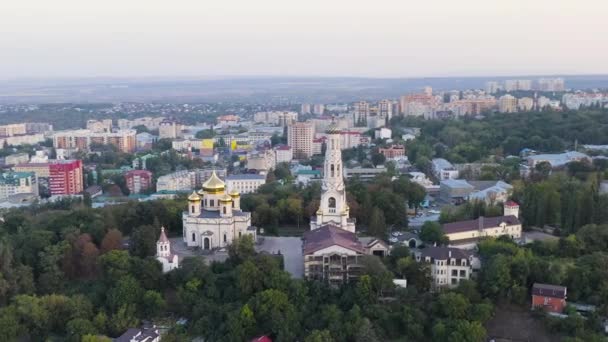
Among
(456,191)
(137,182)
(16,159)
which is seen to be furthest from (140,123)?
(456,191)

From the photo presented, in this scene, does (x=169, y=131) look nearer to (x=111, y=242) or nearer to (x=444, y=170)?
(x=444, y=170)

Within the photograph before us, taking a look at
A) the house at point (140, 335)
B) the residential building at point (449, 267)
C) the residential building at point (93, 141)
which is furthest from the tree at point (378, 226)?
the residential building at point (93, 141)

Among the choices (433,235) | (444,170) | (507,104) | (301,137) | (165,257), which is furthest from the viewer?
(507,104)

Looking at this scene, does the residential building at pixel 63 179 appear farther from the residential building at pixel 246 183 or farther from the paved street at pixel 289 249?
the paved street at pixel 289 249

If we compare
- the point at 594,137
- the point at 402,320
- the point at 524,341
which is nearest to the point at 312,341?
the point at 402,320

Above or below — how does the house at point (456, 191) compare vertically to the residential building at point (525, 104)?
below

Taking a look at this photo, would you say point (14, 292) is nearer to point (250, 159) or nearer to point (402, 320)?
point (402, 320)

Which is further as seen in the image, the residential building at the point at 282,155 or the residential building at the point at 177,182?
the residential building at the point at 282,155
